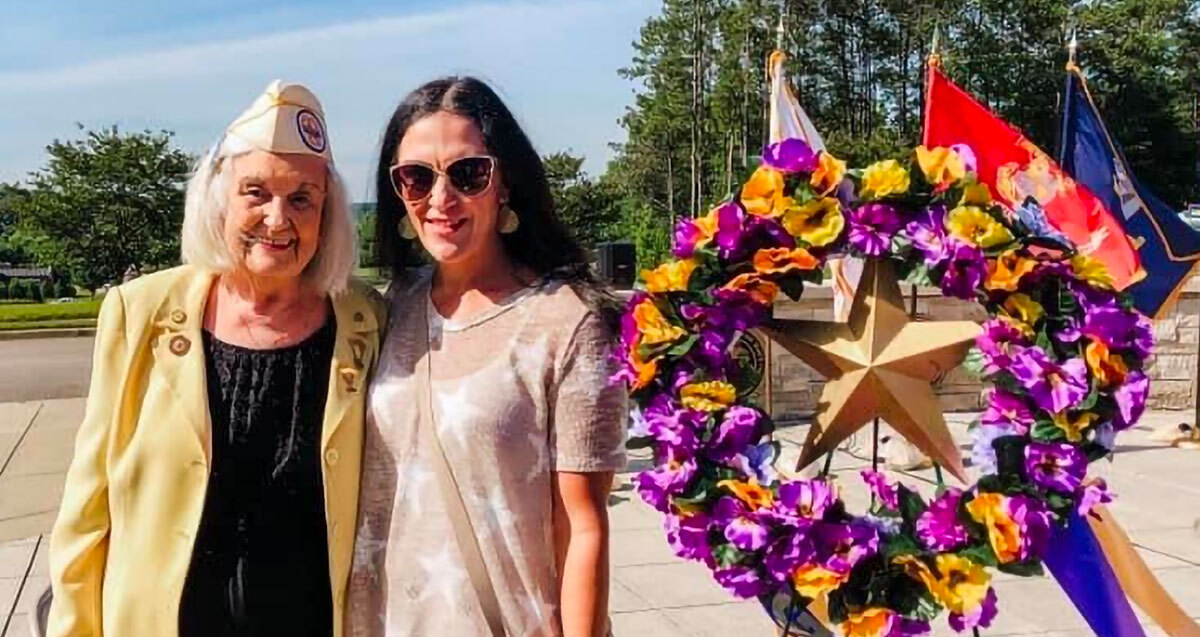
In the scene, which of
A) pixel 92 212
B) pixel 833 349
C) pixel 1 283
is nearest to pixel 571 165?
pixel 92 212

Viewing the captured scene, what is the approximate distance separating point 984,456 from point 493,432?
956mm

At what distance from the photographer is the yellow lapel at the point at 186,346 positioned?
1.92 m

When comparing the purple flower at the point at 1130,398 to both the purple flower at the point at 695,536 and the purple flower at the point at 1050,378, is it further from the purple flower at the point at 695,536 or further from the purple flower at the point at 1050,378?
the purple flower at the point at 695,536

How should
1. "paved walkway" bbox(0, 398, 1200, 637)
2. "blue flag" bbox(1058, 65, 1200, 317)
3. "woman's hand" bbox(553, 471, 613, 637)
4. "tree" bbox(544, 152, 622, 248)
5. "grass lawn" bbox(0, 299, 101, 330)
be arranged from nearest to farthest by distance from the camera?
"woman's hand" bbox(553, 471, 613, 637) → "paved walkway" bbox(0, 398, 1200, 637) → "blue flag" bbox(1058, 65, 1200, 317) → "grass lawn" bbox(0, 299, 101, 330) → "tree" bbox(544, 152, 622, 248)

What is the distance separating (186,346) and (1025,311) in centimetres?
151

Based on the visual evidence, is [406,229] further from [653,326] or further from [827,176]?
[827,176]

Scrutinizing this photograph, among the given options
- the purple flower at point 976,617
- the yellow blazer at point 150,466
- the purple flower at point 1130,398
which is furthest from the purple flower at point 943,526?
the yellow blazer at point 150,466

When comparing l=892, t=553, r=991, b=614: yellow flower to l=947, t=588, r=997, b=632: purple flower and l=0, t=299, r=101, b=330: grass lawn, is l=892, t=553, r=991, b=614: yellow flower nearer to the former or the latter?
l=947, t=588, r=997, b=632: purple flower

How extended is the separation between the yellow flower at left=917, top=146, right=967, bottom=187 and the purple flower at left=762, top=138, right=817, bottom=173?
0.68 feet

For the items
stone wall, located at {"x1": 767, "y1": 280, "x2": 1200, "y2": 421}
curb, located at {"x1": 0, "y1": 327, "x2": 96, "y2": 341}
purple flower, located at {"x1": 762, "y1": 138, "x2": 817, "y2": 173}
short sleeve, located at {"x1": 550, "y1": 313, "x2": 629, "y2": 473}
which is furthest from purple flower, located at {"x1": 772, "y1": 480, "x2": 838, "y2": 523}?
curb, located at {"x1": 0, "y1": 327, "x2": 96, "y2": 341}

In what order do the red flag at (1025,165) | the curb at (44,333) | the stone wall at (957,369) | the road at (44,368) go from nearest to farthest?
the red flag at (1025,165) → the stone wall at (957,369) → the road at (44,368) → the curb at (44,333)

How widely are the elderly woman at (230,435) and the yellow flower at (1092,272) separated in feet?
4.22

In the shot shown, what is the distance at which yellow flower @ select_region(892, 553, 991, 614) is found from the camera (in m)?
2.01

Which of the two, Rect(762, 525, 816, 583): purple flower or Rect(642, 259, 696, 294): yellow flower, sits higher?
Rect(642, 259, 696, 294): yellow flower
